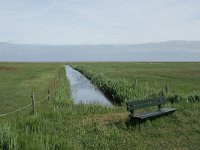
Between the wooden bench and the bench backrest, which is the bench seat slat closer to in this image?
the wooden bench

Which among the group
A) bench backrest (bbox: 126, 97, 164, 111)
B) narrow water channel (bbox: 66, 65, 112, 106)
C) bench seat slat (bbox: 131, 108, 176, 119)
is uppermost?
bench backrest (bbox: 126, 97, 164, 111)

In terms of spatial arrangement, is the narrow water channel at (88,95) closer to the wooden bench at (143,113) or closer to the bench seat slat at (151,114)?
the wooden bench at (143,113)

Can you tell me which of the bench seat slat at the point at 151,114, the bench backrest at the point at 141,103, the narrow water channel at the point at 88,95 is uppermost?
the bench backrest at the point at 141,103

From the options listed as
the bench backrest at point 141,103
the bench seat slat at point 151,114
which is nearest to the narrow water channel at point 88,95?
the bench backrest at point 141,103

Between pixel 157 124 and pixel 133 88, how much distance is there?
14.9 m

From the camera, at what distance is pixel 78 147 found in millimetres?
11656

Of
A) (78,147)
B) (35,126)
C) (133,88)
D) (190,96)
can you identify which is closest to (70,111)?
(35,126)

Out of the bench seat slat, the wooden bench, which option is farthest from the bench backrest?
the bench seat slat

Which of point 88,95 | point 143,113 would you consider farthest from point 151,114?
point 88,95

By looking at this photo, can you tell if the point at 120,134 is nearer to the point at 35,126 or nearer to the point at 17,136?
the point at 35,126

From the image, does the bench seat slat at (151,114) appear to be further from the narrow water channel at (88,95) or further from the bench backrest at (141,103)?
the narrow water channel at (88,95)

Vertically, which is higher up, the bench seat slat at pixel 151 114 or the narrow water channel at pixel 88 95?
the bench seat slat at pixel 151 114

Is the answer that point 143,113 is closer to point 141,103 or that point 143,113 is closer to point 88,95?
point 141,103

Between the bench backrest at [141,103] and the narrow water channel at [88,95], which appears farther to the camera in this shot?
the narrow water channel at [88,95]
